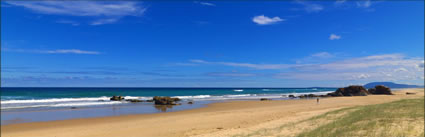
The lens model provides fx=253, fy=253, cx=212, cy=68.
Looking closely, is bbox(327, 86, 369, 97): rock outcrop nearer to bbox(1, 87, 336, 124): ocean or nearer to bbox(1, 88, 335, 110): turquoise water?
bbox(1, 87, 336, 124): ocean

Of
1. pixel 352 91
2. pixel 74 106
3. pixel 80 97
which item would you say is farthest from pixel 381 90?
pixel 80 97

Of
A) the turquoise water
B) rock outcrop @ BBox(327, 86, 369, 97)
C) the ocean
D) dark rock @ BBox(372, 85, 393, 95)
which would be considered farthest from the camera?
dark rock @ BBox(372, 85, 393, 95)

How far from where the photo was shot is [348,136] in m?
8.96

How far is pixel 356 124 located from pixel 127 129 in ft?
38.2

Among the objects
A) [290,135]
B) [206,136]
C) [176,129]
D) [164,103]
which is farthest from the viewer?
[164,103]

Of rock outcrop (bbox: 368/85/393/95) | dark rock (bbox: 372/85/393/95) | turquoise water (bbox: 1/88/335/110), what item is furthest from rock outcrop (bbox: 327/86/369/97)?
turquoise water (bbox: 1/88/335/110)

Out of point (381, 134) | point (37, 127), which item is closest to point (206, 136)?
point (381, 134)

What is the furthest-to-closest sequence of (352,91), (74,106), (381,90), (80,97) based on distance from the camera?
(381,90) → (352,91) → (80,97) → (74,106)

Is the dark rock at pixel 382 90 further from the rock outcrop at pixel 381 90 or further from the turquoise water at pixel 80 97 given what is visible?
the turquoise water at pixel 80 97

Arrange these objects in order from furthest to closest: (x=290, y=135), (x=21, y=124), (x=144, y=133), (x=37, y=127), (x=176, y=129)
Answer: (x=21, y=124)
(x=37, y=127)
(x=176, y=129)
(x=144, y=133)
(x=290, y=135)

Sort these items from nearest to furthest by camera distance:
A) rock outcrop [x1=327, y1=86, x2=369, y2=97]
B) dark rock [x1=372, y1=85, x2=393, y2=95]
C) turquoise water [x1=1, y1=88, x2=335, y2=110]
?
turquoise water [x1=1, y1=88, x2=335, y2=110] < rock outcrop [x1=327, y1=86, x2=369, y2=97] < dark rock [x1=372, y1=85, x2=393, y2=95]

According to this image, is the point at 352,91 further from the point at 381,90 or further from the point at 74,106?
the point at 74,106

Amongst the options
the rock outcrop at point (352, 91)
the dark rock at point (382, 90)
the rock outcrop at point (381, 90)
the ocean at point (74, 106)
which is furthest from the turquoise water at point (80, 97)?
the dark rock at point (382, 90)

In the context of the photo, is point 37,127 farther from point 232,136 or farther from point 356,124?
point 356,124
